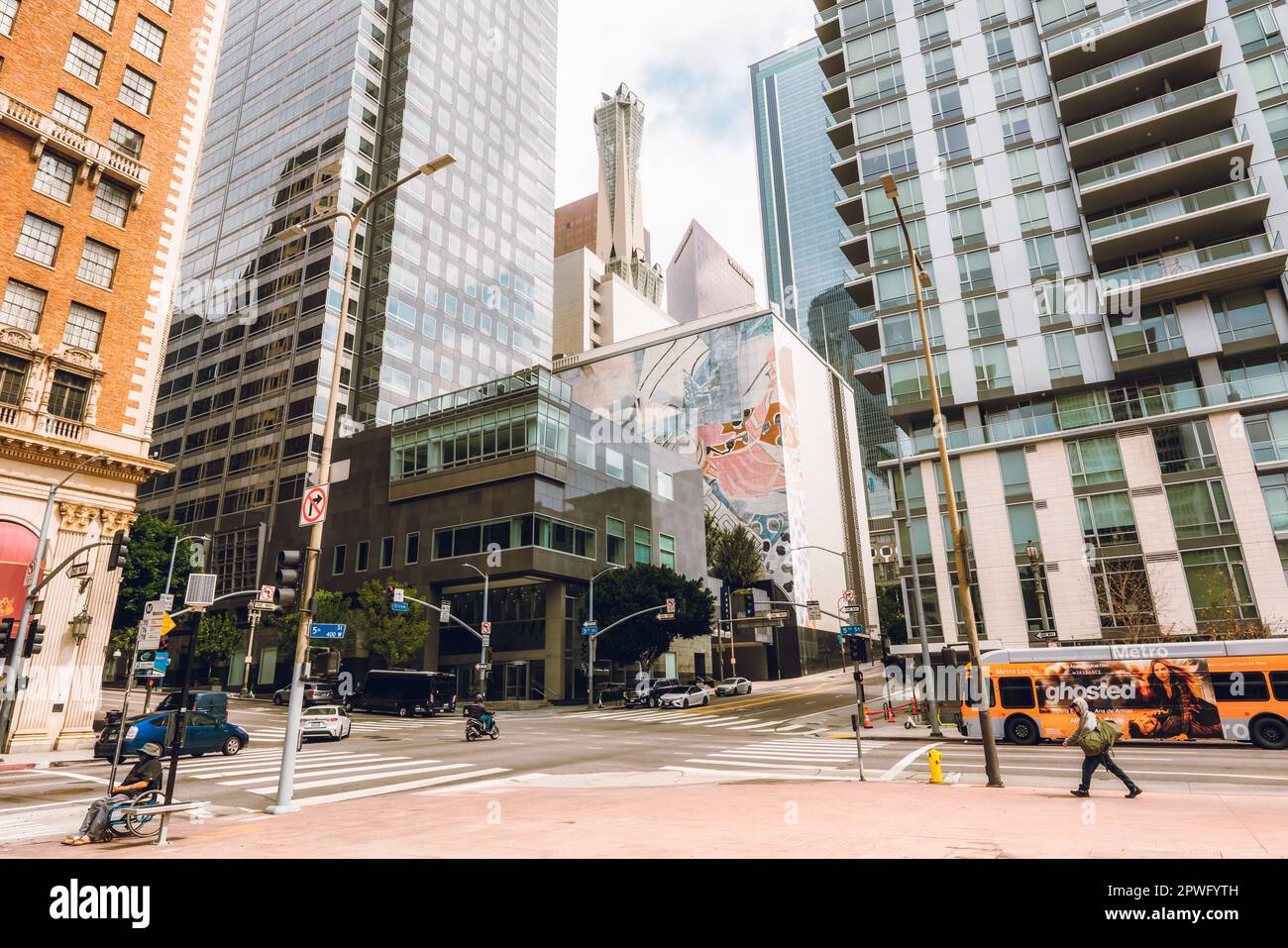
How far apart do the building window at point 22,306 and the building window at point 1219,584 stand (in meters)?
56.9

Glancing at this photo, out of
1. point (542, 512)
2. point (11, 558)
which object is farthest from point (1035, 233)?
point (11, 558)

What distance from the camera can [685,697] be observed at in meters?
47.2

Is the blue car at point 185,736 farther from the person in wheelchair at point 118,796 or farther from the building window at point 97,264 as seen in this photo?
the building window at point 97,264

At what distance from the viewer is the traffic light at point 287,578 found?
13.0 m

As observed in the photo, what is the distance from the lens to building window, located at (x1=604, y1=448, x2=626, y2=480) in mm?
64562

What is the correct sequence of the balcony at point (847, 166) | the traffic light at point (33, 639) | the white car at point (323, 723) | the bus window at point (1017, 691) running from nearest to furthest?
1. the traffic light at point (33, 639)
2. the bus window at point (1017, 691)
3. the white car at point (323, 723)
4. the balcony at point (847, 166)

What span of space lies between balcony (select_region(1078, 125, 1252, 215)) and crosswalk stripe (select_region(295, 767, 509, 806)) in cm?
4944

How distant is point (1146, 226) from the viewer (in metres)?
42.7

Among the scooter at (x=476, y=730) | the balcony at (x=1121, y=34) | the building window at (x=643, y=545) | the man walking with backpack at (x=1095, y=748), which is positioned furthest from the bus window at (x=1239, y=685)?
the building window at (x=643, y=545)

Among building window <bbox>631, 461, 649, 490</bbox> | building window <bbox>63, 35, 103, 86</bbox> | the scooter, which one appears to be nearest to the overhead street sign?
the scooter

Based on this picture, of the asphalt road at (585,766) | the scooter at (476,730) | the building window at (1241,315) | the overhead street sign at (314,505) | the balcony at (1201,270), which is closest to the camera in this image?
the overhead street sign at (314,505)

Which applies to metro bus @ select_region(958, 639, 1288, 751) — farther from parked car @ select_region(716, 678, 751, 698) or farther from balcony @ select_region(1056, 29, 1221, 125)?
balcony @ select_region(1056, 29, 1221, 125)

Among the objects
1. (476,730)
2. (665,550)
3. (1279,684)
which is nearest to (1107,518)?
(1279,684)

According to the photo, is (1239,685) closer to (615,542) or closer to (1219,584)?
(1219,584)
